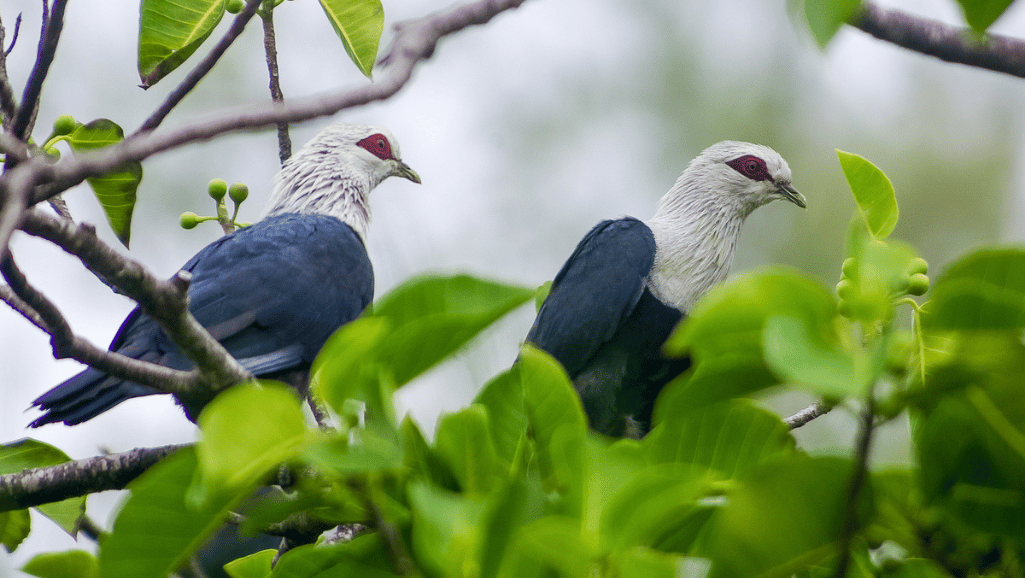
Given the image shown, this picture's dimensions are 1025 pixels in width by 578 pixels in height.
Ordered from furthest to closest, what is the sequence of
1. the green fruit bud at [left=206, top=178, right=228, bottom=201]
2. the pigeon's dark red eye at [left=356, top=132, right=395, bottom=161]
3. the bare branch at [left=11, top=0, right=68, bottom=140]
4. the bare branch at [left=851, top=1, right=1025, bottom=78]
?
the pigeon's dark red eye at [left=356, top=132, right=395, bottom=161] → the green fruit bud at [left=206, top=178, right=228, bottom=201] → the bare branch at [left=11, top=0, right=68, bottom=140] → the bare branch at [left=851, top=1, right=1025, bottom=78]

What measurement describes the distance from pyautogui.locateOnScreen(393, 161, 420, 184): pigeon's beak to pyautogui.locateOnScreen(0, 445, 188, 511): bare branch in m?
2.62

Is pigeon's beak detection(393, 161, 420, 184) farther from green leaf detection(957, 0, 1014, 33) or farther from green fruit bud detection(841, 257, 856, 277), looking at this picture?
green leaf detection(957, 0, 1014, 33)

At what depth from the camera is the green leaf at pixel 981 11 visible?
2.48 ft

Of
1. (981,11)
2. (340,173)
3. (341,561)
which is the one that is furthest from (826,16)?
(340,173)

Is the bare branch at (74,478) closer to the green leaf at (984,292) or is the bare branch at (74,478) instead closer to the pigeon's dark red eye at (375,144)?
the green leaf at (984,292)

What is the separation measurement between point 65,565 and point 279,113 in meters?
1.01

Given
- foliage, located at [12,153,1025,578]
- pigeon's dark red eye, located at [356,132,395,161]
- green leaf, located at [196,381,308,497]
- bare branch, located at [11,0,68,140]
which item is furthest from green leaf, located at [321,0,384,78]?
pigeon's dark red eye, located at [356,132,395,161]

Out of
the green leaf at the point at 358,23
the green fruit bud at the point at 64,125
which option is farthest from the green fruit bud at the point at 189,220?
the green leaf at the point at 358,23

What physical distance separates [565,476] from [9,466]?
5.07 feet

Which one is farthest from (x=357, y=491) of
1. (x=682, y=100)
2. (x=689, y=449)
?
(x=682, y=100)

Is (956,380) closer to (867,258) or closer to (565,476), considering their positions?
(867,258)

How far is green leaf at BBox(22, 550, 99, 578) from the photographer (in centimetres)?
149

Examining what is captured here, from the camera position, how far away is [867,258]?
864 millimetres

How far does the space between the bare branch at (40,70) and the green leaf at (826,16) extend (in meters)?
1.30
